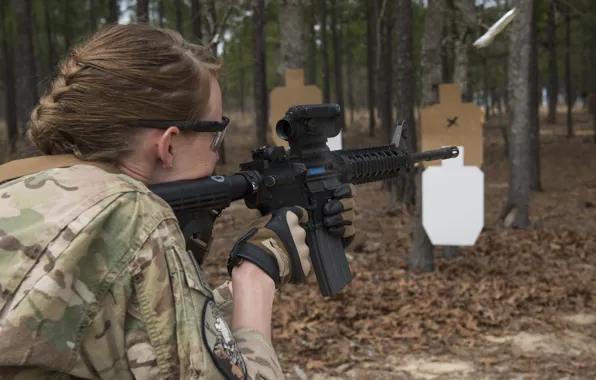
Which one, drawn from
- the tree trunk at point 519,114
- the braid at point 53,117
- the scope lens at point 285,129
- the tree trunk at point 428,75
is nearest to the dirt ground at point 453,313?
the tree trunk at point 428,75

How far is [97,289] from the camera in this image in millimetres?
1191

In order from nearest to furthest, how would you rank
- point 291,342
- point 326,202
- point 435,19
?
point 326,202
point 291,342
point 435,19

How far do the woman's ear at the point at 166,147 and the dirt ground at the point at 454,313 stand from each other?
310 cm

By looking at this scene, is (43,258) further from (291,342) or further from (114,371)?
(291,342)

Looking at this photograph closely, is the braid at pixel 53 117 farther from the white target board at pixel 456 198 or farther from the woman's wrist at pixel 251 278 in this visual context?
the white target board at pixel 456 198

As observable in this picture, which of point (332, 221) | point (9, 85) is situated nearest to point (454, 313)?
point (332, 221)

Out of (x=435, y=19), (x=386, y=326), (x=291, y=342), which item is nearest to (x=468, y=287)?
(x=386, y=326)

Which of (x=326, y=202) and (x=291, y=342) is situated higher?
(x=326, y=202)

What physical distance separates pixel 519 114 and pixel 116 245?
Answer: 861 cm

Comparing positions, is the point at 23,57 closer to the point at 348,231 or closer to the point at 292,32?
the point at 292,32

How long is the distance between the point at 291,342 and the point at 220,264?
2.86 metres

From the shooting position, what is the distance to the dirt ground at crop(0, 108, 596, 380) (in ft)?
14.5

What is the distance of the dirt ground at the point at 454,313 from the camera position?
174 inches

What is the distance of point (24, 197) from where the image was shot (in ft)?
4.03
